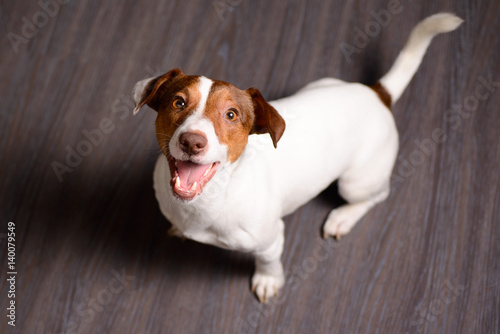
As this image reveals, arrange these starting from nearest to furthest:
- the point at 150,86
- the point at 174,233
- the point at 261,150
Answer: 1. the point at 150,86
2. the point at 261,150
3. the point at 174,233

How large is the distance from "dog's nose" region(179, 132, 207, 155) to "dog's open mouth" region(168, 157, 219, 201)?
13 centimetres

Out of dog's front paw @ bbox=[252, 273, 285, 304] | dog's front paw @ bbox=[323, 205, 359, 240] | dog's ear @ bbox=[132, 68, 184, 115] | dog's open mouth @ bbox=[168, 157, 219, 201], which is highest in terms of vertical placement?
dog's ear @ bbox=[132, 68, 184, 115]

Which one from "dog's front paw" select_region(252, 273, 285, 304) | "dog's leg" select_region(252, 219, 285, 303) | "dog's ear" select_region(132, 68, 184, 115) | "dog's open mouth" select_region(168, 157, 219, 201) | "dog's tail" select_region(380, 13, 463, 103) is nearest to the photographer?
"dog's open mouth" select_region(168, 157, 219, 201)

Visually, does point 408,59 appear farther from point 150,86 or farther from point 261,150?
point 150,86

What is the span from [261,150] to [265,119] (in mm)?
262

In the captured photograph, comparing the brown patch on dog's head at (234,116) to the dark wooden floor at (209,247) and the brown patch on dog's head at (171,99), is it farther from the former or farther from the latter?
the dark wooden floor at (209,247)

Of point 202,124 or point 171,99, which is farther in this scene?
point 171,99

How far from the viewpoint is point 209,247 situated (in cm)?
283

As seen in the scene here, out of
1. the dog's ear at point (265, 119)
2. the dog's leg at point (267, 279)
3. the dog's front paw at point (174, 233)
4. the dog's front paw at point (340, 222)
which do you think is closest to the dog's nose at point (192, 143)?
the dog's ear at point (265, 119)

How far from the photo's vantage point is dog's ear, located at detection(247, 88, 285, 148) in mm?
1792

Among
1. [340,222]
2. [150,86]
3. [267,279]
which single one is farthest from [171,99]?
[340,222]

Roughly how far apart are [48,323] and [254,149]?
5.42ft

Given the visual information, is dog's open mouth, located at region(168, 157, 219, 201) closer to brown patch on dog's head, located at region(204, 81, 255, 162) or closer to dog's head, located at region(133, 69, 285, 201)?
dog's head, located at region(133, 69, 285, 201)

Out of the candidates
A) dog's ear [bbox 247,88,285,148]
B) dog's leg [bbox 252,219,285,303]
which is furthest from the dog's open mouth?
dog's leg [bbox 252,219,285,303]
